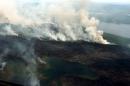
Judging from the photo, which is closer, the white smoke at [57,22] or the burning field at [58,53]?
the burning field at [58,53]

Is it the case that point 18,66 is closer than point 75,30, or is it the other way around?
point 18,66

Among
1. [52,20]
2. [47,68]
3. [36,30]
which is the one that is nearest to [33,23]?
[36,30]

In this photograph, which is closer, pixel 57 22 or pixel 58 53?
pixel 58 53

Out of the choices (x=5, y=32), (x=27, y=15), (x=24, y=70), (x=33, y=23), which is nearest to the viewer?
(x=24, y=70)

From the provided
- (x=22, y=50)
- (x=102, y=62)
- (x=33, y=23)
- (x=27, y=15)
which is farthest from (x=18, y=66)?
(x=27, y=15)

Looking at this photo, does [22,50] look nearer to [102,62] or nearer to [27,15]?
[102,62]

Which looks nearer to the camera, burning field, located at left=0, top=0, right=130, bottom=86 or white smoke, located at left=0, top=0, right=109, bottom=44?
→ burning field, located at left=0, top=0, right=130, bottom=86

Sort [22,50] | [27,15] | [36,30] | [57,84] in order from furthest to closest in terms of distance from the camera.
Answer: [27,15]
[36,30]
[22,50]
[57,84]

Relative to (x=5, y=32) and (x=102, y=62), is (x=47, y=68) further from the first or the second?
(x=5, y=32)
